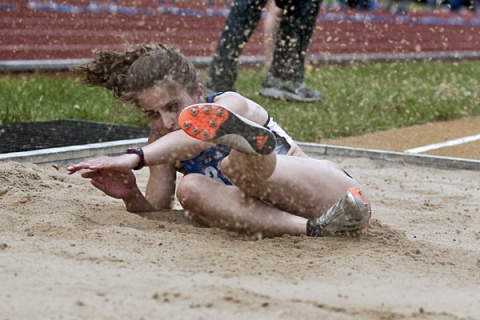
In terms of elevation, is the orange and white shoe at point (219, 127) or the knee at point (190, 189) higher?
the orange and white shoe at point (219, 127)

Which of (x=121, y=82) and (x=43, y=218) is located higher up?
(x=121, y=82)

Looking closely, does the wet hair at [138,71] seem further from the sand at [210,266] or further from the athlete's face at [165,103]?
the sand at [210,266]

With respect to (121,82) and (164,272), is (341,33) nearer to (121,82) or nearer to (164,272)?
(121,82)

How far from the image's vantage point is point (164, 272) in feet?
8.93

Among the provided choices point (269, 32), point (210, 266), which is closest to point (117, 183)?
point (210, 266)

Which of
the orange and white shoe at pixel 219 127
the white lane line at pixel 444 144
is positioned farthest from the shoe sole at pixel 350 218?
the white lane line at pixel 444 144

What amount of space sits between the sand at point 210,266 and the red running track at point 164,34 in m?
5.55

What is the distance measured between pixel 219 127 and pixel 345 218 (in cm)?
64

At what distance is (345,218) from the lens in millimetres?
3326

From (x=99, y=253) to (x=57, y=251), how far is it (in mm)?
135

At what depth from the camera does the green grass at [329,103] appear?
7094 millimetres

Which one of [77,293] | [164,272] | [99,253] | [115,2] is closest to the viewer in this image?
[77,293]

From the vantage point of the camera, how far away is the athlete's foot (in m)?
3.29

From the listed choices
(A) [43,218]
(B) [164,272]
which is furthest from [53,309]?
(A) [43,218]
